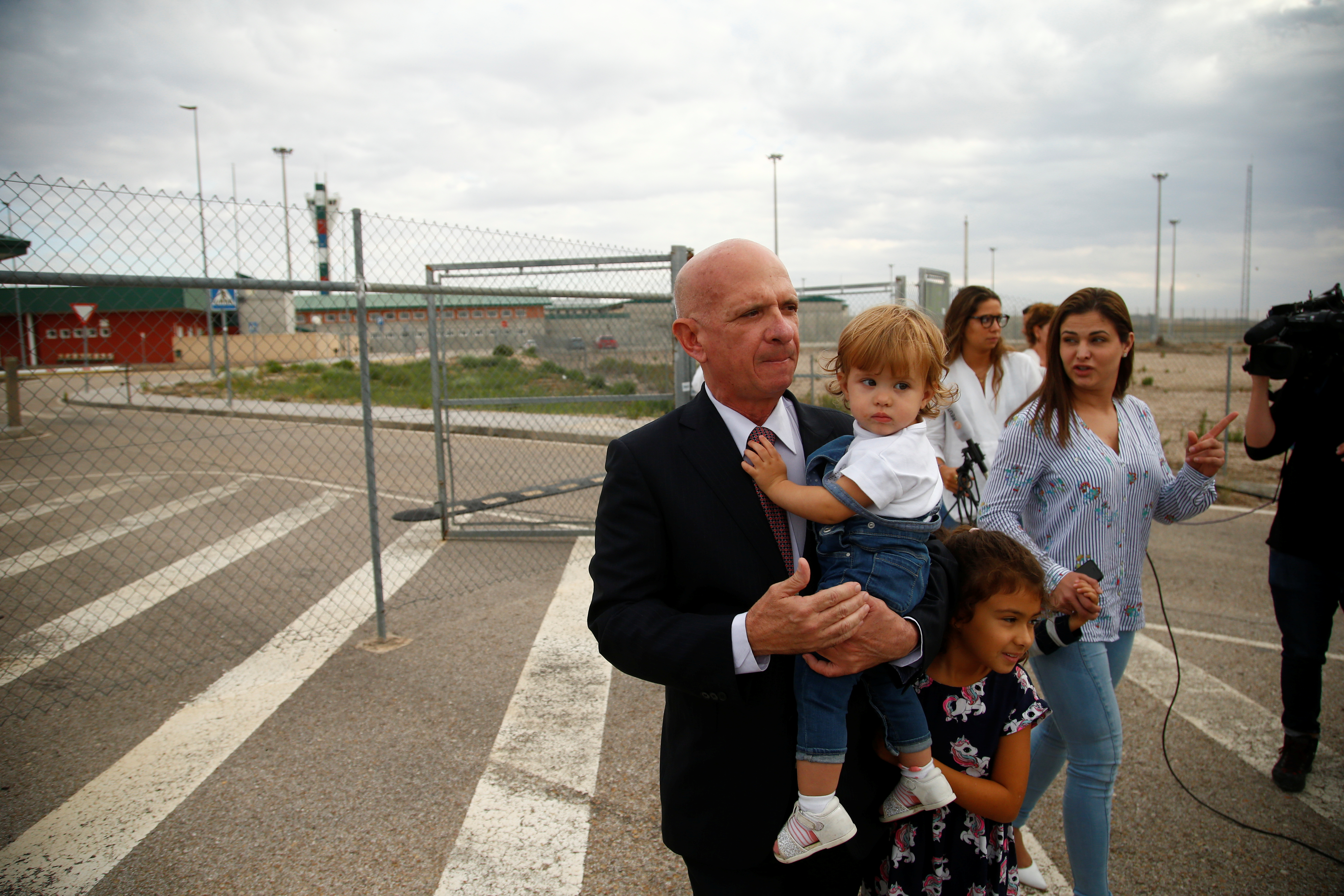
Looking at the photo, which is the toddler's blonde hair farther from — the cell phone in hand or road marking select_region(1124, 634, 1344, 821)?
road marking select_region(1124, 634, 1344, 821)

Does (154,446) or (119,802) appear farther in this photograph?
(154,446)

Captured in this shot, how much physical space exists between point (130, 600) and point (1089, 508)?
661 cm

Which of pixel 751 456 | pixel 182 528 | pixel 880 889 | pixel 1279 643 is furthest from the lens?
Result: pixel 182 528

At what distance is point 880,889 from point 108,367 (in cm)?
583

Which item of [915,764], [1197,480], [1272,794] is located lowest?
[1272,794]

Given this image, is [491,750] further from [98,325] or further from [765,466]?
[98,325]

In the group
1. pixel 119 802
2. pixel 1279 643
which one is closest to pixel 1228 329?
pixel 1279 643

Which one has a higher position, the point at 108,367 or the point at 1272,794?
the point at 108,367

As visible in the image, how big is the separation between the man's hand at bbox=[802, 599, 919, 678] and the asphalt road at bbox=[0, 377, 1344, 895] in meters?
1.60

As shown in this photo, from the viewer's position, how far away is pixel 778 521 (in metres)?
1.83

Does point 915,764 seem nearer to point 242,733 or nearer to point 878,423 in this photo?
point 878,423

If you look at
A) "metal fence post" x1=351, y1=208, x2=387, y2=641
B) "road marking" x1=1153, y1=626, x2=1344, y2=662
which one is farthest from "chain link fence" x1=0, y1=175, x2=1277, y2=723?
"road marking" x1=1153, y1=626, x2=1344, y2=662

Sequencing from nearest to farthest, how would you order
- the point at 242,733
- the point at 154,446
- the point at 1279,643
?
the point at 242,733 < the point at 1279,643 < the point at 154,446

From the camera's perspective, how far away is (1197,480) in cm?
277
